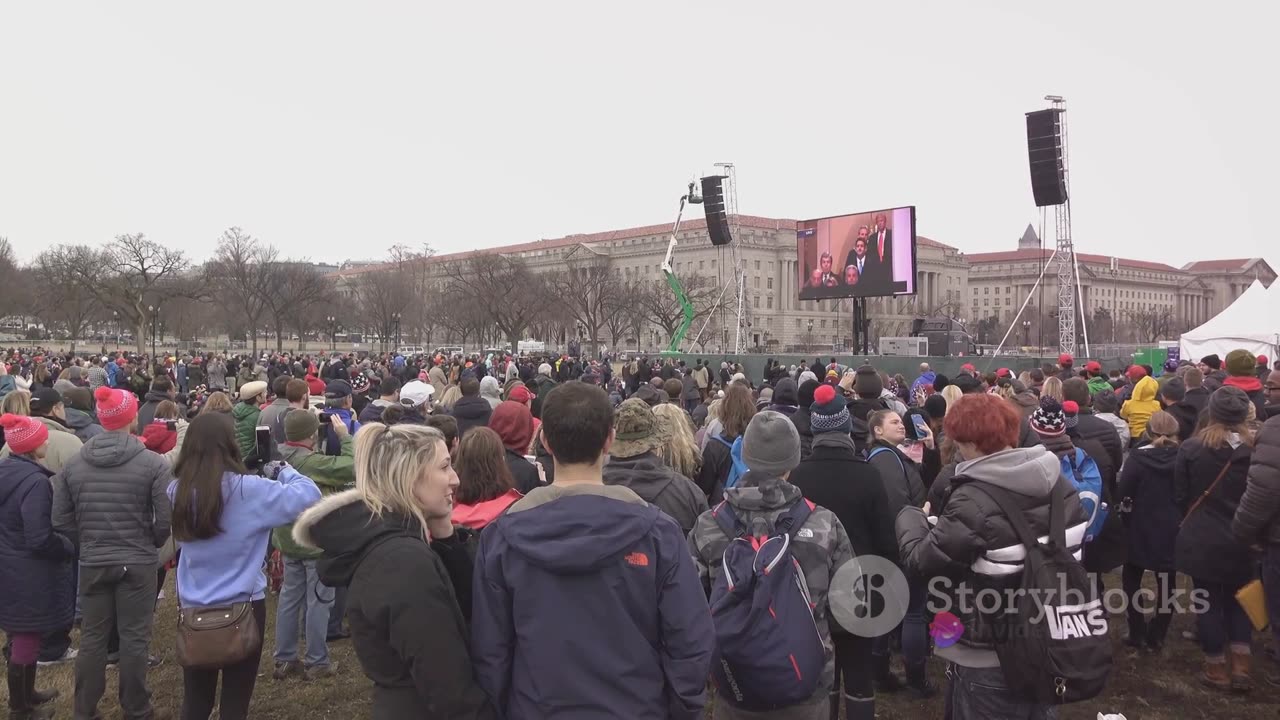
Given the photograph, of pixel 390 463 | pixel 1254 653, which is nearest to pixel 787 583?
pixel 390 463

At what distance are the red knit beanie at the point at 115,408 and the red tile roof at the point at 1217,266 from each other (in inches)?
7276

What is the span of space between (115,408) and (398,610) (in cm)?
307

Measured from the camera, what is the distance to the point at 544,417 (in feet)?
8.37

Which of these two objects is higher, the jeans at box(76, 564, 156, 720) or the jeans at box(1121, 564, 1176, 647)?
the jeans at box(76, 564, 156, 720)

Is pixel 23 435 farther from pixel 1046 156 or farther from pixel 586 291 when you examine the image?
pixel 586 291

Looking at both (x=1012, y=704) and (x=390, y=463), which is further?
(x=1012, y=704)

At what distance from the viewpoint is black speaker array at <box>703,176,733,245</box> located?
37.4 meters

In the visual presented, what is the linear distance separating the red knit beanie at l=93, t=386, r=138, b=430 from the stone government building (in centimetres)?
7592

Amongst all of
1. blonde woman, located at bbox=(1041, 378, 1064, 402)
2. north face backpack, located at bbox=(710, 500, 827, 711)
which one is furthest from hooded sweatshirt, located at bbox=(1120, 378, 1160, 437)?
north face backpack, located at bbox=(710, 500, 827, 711)

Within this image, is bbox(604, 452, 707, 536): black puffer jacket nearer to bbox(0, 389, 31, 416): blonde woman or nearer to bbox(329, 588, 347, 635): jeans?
bbox(329, 588, 347, 635): jeans

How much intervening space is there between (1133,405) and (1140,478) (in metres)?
2.34

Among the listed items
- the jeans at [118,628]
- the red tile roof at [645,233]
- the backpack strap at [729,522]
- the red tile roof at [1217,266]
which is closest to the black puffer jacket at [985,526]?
the backpack strap at [729,522]

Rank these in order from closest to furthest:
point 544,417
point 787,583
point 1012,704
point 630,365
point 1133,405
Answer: point 544,417, point 787,583, point 1012,704, point 1133,405, point 630,365

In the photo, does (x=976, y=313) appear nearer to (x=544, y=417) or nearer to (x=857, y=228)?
(x=857, y=228)
